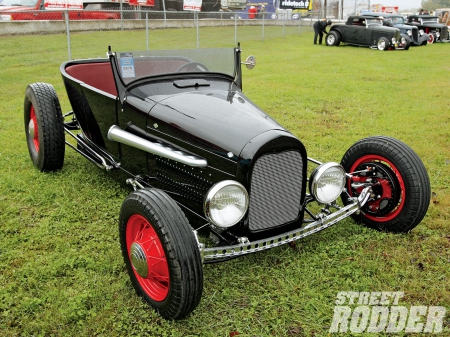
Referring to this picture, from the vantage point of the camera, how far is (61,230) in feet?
11.6

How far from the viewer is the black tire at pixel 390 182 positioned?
10.6ft

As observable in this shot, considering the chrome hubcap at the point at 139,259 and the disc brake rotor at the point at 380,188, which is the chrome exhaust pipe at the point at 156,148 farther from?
the disc brake rotor at the point at 380,188

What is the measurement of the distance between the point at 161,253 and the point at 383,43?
1708 cm

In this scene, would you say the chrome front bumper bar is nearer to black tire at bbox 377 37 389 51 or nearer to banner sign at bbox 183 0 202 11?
black tire at bbox 377 37 389 51

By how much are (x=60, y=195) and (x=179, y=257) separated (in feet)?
7.42

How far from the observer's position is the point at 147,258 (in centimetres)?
255

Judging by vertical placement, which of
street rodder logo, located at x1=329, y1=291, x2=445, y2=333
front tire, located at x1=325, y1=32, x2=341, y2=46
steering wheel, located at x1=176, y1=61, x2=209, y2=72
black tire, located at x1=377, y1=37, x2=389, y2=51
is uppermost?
front tire, located at x1=325, y1=32, x2=341, y2=46

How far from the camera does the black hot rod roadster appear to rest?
253cm

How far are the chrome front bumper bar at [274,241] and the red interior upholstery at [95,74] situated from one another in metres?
2.86

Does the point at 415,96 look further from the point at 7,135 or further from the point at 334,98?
the point at 7,135


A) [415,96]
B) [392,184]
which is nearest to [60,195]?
[392,184]

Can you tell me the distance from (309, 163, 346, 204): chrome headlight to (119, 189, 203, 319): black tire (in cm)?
107

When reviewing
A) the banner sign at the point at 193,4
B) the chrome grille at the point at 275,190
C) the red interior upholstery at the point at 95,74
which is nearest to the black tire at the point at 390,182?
the chrome grille at the point at 275,190

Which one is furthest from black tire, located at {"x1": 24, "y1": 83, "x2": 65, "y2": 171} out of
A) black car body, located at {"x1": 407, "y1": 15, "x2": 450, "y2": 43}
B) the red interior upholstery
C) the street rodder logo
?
black car body, located at {"x1": 407, "y1": 15, "x2": 450, "y2": 43}
